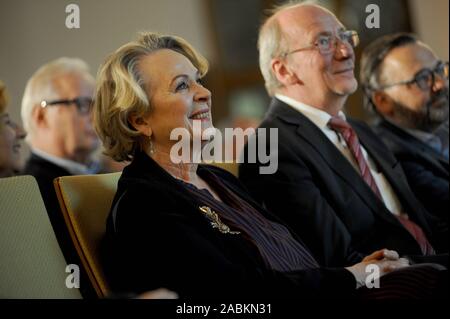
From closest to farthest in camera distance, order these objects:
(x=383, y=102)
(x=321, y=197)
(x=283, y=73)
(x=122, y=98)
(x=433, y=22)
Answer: (x=122, y=98) < (x=321, y=197) < (x=283, y=73) < (x=383, y=102) < (x=433, y=22)

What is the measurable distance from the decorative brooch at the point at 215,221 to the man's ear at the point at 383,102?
1977mm

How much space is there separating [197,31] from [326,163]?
12.6 ft

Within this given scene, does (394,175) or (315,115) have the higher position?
(315,115)

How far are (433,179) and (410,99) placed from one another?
494mm

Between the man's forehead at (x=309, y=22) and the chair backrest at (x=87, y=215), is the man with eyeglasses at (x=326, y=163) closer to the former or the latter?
the man's forehead at (x=309, y=22)

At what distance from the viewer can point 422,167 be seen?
3.49 metres

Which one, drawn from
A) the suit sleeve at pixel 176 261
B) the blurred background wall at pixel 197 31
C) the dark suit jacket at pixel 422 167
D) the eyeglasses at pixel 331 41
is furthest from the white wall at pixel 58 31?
the suit sleeve at pixel 176 261

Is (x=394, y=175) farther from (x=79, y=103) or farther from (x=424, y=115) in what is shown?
(x=79, y=103)

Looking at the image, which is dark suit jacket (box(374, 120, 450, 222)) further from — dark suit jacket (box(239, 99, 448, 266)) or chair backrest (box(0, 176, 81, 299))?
chair backrest (box(0, 176, 81, 299))

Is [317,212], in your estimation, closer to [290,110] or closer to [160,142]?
[290,110]

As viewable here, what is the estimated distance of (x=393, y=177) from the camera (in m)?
2.97

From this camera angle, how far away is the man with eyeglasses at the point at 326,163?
2.54 meters

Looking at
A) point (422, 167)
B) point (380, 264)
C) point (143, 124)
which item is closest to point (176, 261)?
point (143, 124)
